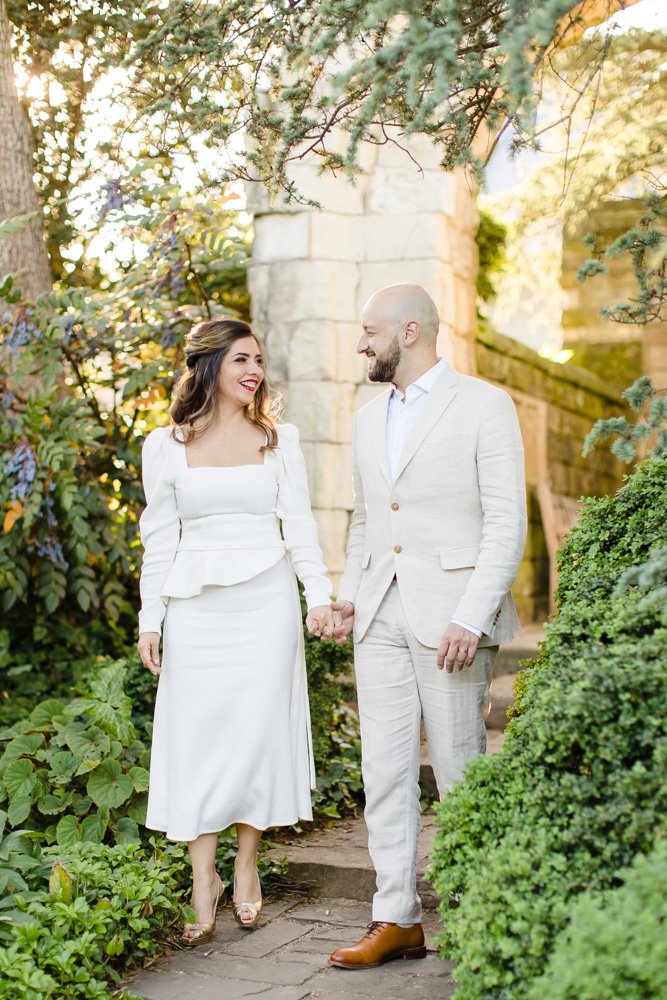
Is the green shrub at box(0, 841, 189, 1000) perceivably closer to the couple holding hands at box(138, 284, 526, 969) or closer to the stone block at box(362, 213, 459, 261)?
the couple holding hands at box(138, 284, 526, 969)

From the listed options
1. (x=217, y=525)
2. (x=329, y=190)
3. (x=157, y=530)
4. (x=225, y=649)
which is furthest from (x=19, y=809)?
(x=329, y=190)

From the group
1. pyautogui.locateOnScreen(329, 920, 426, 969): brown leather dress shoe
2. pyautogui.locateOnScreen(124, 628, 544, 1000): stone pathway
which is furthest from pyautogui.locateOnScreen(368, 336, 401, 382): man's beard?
pyautogui.locateOnScreen(329, 920, 426, 969): brown leather dress shoe

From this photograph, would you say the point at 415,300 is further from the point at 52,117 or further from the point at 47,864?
Answer: the point at 52,117

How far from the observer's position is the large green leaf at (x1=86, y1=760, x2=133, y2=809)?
12.1 ft

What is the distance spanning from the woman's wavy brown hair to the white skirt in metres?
0.55

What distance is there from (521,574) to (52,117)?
429 centimetres

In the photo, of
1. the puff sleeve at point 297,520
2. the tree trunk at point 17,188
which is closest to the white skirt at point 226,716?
the puff sleeve at point 297,520

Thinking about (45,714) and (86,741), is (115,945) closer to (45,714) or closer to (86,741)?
(86,741)

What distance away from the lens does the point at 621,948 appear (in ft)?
6.42

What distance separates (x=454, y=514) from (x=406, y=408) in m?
0.38

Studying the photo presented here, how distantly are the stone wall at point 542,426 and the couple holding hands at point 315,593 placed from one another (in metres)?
3.60

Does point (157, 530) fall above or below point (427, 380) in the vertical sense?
below

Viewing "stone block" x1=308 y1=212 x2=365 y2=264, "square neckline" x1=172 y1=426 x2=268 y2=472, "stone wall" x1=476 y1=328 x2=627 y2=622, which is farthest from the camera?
"stone wall" x1=476 y1=328 x2=627 y2=622

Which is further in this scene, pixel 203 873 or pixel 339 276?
pixel 339 276
